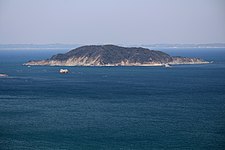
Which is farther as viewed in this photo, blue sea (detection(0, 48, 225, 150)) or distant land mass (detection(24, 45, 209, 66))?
distant land mass (detection(24, 45, 209, 66))

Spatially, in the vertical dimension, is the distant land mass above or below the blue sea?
above

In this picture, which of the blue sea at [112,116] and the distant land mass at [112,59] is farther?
the distant land mass at [112,59]

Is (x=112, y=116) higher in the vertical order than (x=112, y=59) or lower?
lower

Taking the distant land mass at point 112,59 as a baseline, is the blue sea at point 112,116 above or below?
below

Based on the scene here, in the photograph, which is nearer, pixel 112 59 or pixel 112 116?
pixel 112 116

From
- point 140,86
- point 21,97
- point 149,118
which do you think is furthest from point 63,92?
point 149,118
